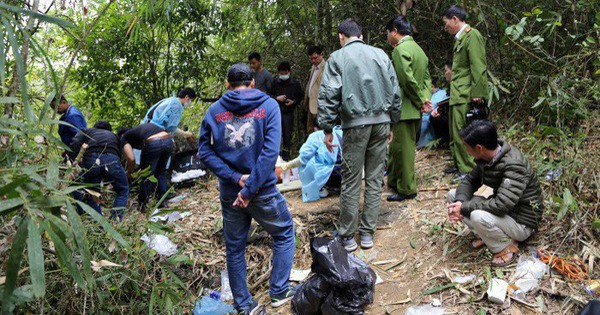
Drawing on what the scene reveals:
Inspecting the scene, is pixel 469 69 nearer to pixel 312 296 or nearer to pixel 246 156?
pixel 246 156

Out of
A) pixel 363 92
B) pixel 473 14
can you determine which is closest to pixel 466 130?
pixel 363 92

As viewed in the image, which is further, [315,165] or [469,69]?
[315,165]

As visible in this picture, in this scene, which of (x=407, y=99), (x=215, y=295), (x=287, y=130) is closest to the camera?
(x=215, y=295)

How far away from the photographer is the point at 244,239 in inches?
148

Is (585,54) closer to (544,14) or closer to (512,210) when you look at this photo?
(544,14)

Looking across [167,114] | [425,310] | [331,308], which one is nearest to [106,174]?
[167,114]

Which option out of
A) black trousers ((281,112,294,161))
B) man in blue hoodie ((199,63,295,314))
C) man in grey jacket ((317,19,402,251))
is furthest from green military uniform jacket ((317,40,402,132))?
black trousers ((281,112,294,161))

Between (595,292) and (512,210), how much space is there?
778 mm

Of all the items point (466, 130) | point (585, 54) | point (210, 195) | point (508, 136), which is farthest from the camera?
point (210, 195)

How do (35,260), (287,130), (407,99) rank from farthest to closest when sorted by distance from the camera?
(287,130) → (407,99) → (35,260)

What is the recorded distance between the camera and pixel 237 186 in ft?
11.5

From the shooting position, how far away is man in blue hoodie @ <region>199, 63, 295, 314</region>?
3459mm

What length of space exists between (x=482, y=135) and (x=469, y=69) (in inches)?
74.1

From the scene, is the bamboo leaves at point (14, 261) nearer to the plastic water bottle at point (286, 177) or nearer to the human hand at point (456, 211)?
the human hand at point (456, 211)
